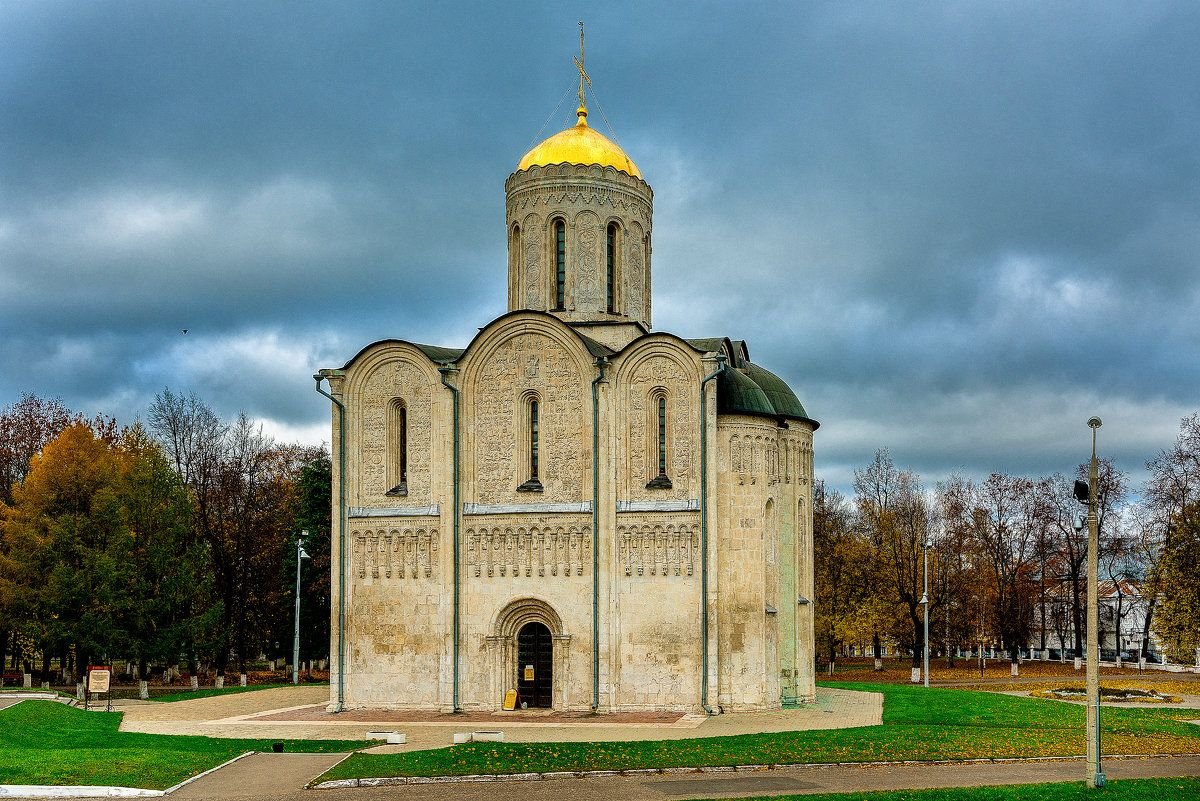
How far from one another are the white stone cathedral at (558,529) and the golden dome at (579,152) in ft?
18.1

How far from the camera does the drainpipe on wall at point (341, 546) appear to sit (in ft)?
96.3

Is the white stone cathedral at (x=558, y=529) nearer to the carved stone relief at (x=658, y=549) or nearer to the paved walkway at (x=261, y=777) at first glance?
the carved stone relief at (x=658, y=549)

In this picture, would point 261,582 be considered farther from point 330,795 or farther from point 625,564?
point 330,795

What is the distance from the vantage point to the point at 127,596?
3619 cm

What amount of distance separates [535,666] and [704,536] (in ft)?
17.9

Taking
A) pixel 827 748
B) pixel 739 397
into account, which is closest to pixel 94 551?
pixel 739 397

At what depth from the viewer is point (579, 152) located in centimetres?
3300

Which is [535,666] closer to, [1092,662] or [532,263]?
[532,263]

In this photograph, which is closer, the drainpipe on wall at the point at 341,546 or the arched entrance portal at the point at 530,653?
the arched entrance portal at the point at 530,653

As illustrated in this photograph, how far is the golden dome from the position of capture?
108ft

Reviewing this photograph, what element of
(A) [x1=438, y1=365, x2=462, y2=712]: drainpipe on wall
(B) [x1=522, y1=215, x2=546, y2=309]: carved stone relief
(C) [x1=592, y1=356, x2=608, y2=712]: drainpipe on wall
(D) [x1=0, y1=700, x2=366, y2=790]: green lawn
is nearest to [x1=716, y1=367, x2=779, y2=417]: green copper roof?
(C) [x1=592, y1=356, x2=608, y2=712]: drainpipe on wall

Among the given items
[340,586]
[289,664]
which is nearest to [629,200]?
[340,586]

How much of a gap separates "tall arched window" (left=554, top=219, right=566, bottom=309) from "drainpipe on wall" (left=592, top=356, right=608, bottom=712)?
12.6 ft

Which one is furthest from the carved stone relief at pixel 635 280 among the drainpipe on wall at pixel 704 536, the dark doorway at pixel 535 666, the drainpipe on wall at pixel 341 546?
the dark doorway at pixel 535 666
